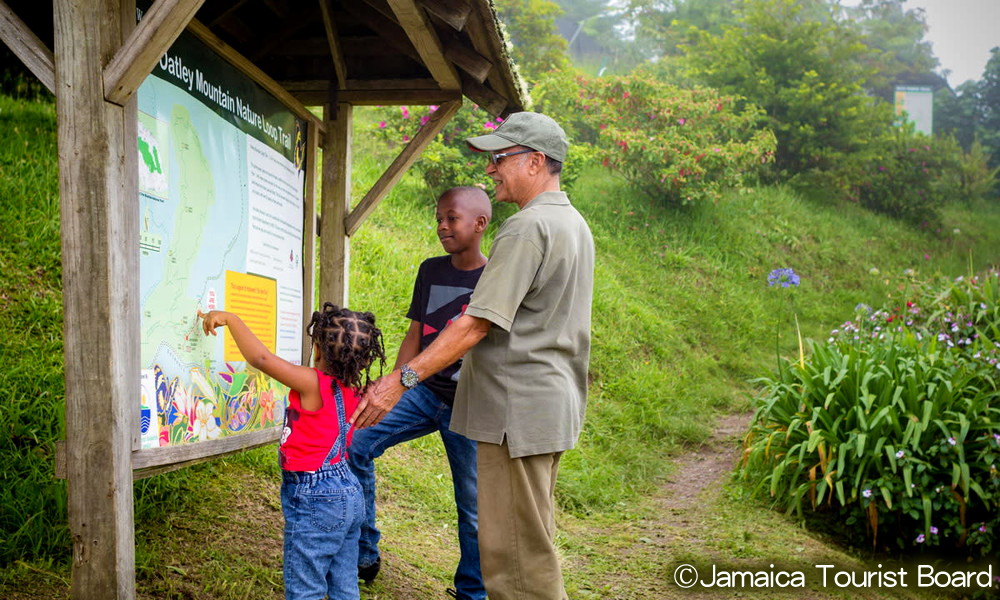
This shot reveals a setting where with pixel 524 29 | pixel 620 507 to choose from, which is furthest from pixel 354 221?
pixel 524 29

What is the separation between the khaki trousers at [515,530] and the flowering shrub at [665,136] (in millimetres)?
10237

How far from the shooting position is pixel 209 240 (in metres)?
3.18

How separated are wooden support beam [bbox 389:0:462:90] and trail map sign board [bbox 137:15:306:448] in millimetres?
723

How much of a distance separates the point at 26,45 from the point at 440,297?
69.9 inches

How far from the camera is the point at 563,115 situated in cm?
1366

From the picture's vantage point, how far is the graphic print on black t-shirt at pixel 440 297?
3.60m

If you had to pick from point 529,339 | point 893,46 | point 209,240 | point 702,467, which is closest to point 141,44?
point 209,240

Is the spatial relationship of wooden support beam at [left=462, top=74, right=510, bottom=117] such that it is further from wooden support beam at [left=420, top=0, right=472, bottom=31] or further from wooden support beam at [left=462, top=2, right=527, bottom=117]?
wooden support beam at [left=420, top=0, right=472, bottom=31]

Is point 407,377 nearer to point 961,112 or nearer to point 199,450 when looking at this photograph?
point 199,450

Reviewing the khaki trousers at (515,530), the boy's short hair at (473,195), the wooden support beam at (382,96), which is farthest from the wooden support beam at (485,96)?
the khaki trousers at (515,530)

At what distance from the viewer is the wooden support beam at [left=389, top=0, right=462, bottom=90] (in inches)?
132

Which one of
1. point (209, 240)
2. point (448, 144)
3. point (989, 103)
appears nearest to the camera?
point (209, 240)

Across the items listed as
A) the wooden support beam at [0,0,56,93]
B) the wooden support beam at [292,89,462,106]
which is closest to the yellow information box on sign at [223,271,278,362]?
the wooden support beam at [0,0,56,93]

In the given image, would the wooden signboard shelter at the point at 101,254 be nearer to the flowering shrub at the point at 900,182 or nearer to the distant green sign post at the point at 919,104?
the flowering shrub at the point at 900,182
